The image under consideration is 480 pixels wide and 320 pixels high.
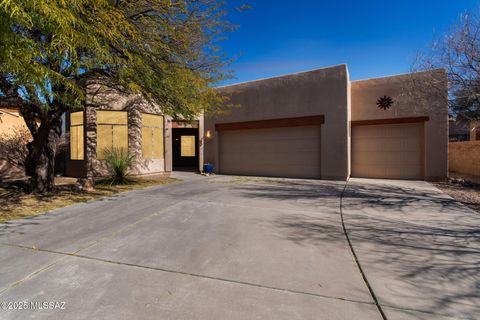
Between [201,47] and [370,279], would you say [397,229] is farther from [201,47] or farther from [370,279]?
[201,47]

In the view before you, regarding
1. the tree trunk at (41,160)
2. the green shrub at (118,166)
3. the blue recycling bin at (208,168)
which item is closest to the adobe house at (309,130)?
the green shrub at (118,166)

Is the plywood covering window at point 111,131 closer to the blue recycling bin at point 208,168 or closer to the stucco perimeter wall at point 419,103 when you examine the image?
the blue recycling bin at point 208,168

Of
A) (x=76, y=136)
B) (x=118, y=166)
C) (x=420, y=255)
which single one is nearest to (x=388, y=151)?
(x=420, y=255)

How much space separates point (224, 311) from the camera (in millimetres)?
2578

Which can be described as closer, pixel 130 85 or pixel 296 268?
pixel 296 268

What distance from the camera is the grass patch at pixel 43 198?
6517 millimetres

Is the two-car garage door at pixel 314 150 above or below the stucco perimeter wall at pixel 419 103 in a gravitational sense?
below

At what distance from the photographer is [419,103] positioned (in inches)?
468

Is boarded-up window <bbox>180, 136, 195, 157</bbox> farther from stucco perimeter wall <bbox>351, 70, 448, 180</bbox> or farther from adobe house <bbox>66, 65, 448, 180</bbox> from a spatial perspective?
stucco perimeter wall <bbox>351, 70, 448, 180</bbox>

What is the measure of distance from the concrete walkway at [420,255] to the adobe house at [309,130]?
20.2ft

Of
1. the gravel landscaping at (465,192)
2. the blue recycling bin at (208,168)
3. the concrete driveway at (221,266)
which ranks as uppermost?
the blue recycling bin at (208,168)

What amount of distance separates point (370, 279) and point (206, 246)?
7.91ft

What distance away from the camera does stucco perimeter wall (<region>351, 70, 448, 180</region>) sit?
1008 cm

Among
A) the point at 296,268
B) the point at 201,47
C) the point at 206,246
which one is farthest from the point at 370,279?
the point at 201,47
